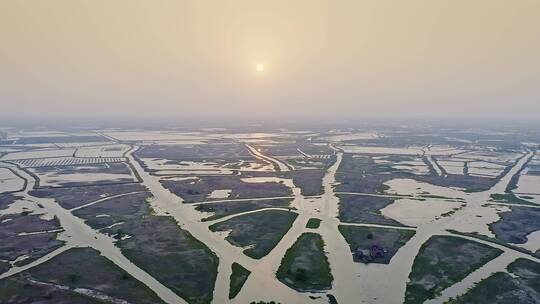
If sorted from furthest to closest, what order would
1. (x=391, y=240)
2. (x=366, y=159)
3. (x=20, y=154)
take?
1. (x=20, y=154)
2. (x=366, y=159)
3. (x=391, y=240)

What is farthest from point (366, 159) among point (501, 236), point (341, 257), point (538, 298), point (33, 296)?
point (33, 296)

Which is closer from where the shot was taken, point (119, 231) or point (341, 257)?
point (341, 257)

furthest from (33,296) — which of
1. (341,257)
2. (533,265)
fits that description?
(533,265)

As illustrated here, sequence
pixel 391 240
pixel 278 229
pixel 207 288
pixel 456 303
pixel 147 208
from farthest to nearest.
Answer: pixel 147 208
pixel 278 229
pixel 391 240
pixel 207 288
pixel 456 303

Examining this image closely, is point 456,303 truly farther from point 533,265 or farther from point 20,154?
point 20,154

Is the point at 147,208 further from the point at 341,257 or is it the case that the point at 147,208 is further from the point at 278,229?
the point at 341,257

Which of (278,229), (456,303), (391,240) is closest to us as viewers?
(456,303)
